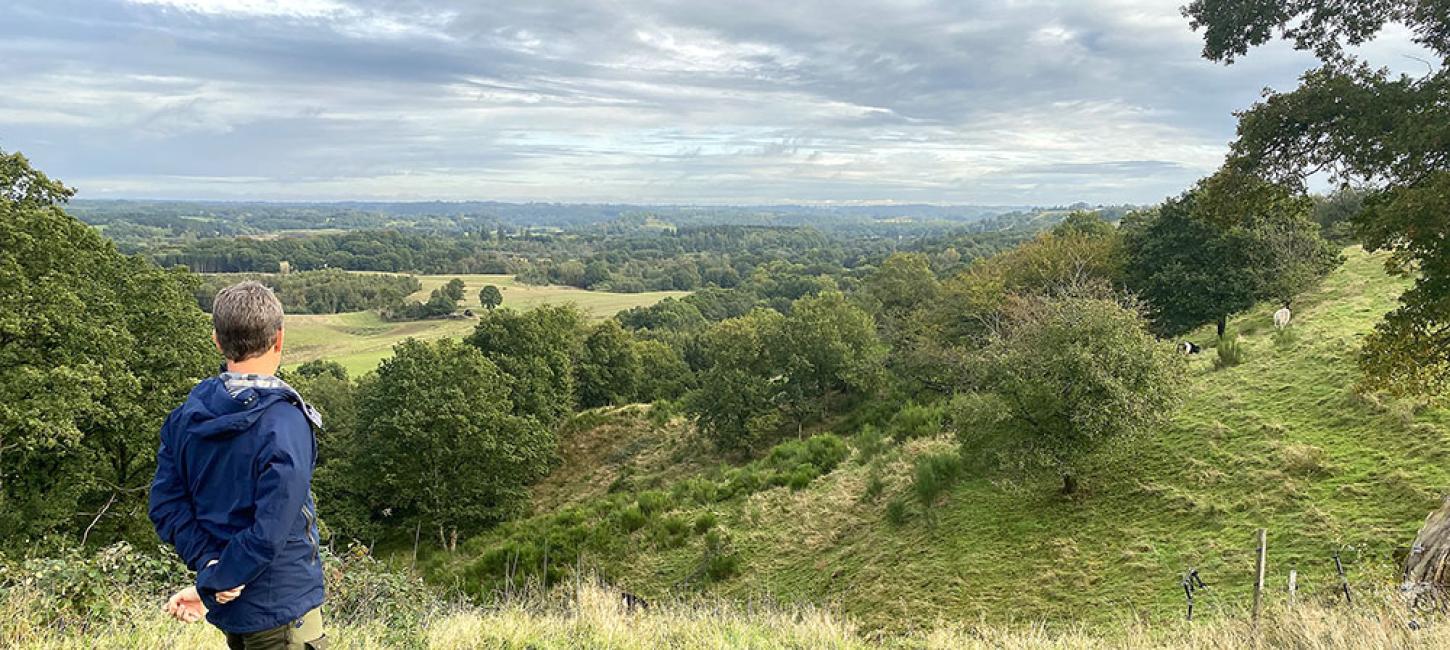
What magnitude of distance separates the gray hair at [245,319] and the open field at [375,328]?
4630cm

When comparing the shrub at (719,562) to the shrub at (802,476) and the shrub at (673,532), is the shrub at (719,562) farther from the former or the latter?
the shrub at (802,476)

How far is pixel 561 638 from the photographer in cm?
490

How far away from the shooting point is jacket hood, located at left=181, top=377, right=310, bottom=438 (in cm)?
228

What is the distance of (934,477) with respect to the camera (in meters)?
12.7

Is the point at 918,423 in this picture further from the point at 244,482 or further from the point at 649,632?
the point at 244,482

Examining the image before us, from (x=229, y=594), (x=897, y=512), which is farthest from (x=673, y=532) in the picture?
(x=229, y=594)

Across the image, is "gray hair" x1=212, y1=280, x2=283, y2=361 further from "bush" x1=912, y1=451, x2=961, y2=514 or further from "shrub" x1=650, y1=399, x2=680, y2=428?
"shrub" x1=650, y1=399, x2=680, y2=428

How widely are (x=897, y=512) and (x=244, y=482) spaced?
11152mm

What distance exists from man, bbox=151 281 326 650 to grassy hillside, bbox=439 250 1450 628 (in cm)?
742

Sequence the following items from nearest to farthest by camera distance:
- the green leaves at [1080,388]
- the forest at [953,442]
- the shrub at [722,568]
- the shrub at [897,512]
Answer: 1. the forest at [953,442]
2. the green leaves at [1080,388]
3. the shrub at [722,568]
4. the shrub at [897,512]

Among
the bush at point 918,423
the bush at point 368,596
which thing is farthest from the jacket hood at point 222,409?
the bush at point 918,423

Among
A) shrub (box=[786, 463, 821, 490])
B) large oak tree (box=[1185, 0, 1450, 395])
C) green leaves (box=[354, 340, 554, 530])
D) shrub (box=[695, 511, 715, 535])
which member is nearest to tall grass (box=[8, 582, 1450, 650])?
large oak tree (box=[1185, 0, 1450, 395])

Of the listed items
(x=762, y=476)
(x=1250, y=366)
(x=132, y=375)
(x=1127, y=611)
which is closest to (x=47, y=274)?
(x=132, y=375)

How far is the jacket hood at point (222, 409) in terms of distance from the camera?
2279mm
